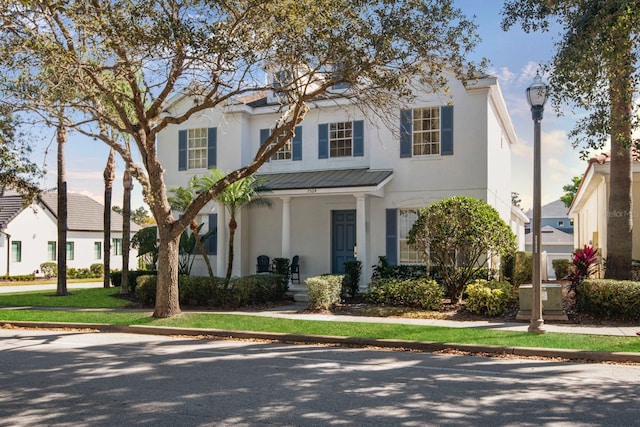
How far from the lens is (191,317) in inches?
534

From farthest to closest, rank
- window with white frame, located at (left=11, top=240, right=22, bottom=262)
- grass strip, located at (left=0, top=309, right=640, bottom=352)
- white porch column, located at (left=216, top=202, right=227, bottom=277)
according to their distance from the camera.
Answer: window with white frame, located at (left=11, top=240, right=22, bottom=262), white porch column, located at (left=216, top=202, right=227, bottom=277), grass strip, located at (left=0, top=309, right=640, bottom=352)

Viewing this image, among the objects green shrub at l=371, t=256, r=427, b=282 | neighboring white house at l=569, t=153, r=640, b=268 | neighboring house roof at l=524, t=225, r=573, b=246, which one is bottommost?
green shrub at l=371, t=256, r=427, b=282

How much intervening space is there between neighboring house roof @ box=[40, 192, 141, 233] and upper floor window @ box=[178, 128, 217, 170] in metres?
19.3

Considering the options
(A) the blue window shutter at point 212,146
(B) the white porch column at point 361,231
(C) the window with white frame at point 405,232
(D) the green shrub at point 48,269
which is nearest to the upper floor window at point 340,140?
(B) the white porch column at point 361,231

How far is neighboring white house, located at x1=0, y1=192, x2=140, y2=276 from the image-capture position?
34.2 metres

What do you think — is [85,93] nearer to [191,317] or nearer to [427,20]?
[191,317]

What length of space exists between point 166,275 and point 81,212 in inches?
1185

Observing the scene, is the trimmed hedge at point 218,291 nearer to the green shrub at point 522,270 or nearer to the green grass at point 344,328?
the green grass at point 344,328

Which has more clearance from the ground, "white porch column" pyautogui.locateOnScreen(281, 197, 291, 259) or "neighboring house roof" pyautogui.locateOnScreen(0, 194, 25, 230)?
"neighboring house roof" pyautogui.locateOnScreen(0, 194, 25, 230)

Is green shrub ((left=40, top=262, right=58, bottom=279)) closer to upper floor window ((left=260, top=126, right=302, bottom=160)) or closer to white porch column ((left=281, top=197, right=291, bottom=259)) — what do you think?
upper floor window ((left=260, top=126, right=302, bottom=160))

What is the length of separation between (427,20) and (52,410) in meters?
9.42

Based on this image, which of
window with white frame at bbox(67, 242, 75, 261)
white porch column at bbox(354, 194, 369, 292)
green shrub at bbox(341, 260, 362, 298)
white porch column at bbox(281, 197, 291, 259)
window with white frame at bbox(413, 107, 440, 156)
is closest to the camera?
green shrub at bbox(341, 260, 362, 298)

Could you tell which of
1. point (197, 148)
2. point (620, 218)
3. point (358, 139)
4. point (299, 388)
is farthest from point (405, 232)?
point (299, 388)

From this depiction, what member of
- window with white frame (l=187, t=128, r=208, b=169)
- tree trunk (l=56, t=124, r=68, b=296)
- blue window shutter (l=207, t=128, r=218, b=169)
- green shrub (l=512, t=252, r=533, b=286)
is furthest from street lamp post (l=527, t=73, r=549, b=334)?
tree trunk (l=56, t=124, r=68, b=296)
